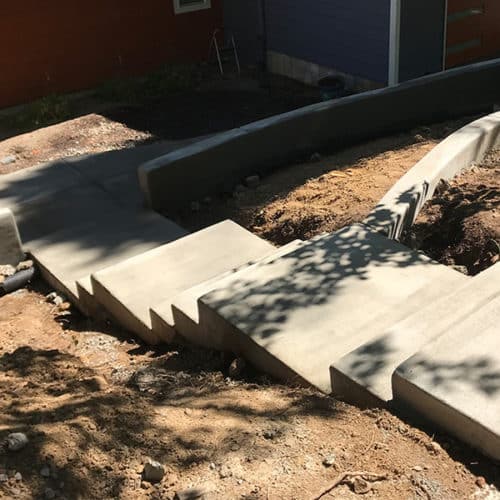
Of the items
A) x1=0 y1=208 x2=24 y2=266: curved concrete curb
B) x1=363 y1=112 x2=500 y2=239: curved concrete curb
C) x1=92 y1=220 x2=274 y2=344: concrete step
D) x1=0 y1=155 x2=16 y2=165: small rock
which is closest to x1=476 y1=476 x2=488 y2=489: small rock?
x1=363 y1=112 x2=500 y2=239: curved concrete curb

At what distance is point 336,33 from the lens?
40.3 feet

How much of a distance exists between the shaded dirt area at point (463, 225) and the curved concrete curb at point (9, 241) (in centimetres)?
408

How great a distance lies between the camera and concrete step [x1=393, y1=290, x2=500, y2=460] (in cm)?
343

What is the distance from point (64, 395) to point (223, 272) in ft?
6.74

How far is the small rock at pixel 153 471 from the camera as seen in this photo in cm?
354

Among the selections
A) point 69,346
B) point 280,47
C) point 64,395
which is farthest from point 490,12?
point 64,395

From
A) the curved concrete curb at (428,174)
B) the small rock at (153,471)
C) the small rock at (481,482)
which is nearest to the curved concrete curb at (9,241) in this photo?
the curved concrete curb at (428,174)

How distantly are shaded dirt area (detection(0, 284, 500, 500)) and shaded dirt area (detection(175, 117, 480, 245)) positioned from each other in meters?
2.80

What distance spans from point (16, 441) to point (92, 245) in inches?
172

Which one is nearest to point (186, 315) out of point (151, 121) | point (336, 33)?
point (151, 121)

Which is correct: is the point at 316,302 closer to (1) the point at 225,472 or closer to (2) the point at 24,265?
(1) the point at 225,472

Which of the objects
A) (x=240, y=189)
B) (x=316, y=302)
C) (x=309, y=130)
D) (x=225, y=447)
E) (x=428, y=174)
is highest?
(x=225, y=447)

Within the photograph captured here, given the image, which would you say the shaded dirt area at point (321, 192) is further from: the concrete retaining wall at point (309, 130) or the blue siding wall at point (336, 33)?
the blue siding wall at point (336, 33)

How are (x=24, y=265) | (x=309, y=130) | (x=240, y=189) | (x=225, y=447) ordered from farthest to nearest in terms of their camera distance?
(x=309, y=130)
(x=240, y=189)
(x=24, y=265)
(x=225, y=447)
